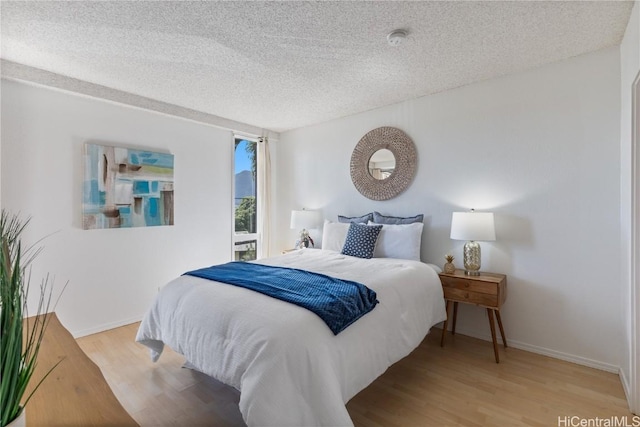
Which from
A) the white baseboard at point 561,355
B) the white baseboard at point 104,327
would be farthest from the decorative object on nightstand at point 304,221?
the white baseboard at point 561,355

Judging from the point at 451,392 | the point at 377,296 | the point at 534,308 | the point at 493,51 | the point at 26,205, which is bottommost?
the point at 451,392

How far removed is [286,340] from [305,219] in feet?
8.92

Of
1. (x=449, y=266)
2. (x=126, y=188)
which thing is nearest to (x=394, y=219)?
(x=449, y=266)

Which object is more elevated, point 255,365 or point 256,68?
point 256,68

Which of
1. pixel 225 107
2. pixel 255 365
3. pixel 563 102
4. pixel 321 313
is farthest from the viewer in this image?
pixel 225 107

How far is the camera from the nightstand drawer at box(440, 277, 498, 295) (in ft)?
8.21

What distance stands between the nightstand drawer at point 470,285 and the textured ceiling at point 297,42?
6.26 ft

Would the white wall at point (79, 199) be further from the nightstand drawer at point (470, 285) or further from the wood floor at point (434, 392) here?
the nightstand drawer at point (470, 285)

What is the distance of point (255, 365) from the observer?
1.47 m

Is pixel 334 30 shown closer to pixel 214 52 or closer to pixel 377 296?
pixel 214 52

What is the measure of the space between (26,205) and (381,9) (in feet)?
11.1

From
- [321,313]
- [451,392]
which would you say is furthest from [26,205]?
[451,392]

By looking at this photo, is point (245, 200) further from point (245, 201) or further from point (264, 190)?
point (264, 190)

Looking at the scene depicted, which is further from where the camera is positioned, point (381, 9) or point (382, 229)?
point (382, 229)
